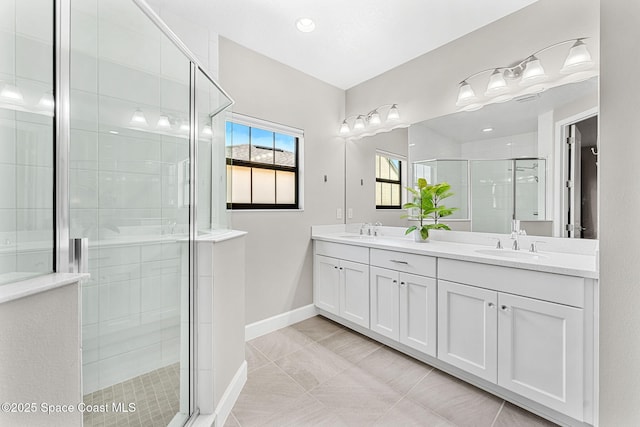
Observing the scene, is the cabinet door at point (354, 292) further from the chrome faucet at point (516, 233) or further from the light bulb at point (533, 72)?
the light bulb at point (533, 72)

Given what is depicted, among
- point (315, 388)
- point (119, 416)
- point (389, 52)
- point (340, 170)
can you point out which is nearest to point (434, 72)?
point (389, 52)

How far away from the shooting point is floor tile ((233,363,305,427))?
4.81ft

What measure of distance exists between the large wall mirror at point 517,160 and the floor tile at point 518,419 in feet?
3.59

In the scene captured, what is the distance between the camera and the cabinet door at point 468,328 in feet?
5.04

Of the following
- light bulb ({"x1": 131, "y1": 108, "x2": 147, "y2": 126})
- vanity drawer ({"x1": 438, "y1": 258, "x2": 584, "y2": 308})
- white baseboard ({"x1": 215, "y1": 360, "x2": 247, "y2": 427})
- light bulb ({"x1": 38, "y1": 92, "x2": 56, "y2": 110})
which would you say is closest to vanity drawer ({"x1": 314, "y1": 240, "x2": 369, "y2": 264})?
vanity drawer ({"x1": 438, "y1": 258, "x2": 584, "y2": 308})

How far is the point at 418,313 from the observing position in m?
1.89

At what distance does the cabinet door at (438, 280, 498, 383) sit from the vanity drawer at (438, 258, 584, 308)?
5cm

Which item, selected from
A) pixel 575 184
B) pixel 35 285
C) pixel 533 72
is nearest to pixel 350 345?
pixel 575 184

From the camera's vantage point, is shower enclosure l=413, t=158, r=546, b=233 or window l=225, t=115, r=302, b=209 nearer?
shower enclosure l=413, t=158, r=546, b=233

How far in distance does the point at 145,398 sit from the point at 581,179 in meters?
2.69

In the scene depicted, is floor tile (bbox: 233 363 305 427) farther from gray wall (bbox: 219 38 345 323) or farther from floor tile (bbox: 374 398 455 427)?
gray wall (bbox: 219 38 345 323)

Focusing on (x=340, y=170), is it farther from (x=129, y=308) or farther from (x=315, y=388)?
(x=129, y=308)

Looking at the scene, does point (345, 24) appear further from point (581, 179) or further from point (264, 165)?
point (581, 179)

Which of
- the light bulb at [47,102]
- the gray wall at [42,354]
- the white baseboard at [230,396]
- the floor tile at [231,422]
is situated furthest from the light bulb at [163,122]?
the floor tile at [231,422]
